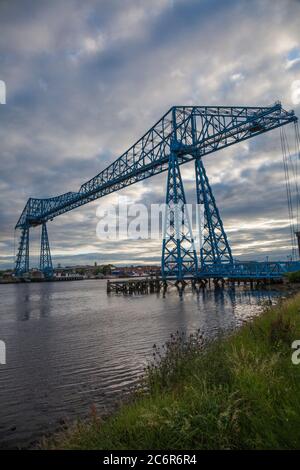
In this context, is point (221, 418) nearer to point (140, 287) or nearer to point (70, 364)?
point (70, 364)

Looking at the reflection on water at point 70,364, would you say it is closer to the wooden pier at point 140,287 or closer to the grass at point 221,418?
the grass at point 221,418

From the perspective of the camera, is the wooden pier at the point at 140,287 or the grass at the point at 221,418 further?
the wooden pier at the point at 140,287

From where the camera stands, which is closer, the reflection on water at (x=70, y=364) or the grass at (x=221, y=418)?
the grass at (x=221, y=418)

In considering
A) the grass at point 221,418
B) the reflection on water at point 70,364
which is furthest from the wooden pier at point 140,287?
the grass at point 221,418

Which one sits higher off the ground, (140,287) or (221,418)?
(221,418)

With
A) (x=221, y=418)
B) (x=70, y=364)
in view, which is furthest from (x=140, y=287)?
(x=221, y=418)

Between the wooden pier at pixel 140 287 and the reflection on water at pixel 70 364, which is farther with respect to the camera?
the wooden pier at pixel 140 287

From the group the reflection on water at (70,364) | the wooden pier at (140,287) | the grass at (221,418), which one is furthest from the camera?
the wooden pier at (140,287)

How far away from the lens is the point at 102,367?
9.86m

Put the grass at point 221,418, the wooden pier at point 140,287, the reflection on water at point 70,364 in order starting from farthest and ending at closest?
the wooden pier at point 140,287 < the reflection on water at point 70,364 < the grass at point 221,418

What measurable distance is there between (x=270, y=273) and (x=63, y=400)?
104 ft

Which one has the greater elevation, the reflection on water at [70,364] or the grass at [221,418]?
the grass at [221,418]
